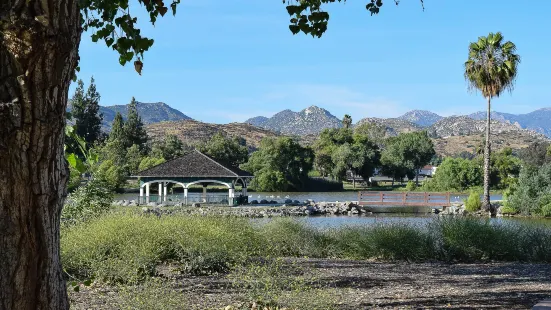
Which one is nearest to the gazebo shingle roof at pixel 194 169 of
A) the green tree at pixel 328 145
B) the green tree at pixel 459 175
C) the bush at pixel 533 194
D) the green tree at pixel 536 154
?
the bush at pixel 533 194

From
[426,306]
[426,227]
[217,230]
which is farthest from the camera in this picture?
[426,227]

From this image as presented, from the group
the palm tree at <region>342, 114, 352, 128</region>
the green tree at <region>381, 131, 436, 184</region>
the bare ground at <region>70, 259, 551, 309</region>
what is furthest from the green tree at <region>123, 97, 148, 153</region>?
the bare ground at <region>70, 259, 551, 309</region>

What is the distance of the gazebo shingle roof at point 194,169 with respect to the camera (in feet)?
114

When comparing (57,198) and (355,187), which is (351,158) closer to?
(355,187)

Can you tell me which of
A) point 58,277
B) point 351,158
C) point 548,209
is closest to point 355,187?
point 351,158

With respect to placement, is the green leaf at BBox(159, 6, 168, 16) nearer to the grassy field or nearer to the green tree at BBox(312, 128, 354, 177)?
the grassy field

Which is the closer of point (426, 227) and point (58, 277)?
point (58, 277)

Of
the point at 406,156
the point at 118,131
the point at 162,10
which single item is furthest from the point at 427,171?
the point at 162,10

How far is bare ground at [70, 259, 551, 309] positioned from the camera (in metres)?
5.55

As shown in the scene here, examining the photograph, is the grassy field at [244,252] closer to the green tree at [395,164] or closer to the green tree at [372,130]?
the green tree at [395,164]

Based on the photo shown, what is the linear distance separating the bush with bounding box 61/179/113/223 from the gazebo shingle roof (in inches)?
812

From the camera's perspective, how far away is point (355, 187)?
69.1 meters

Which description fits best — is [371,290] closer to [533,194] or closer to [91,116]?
[533,194]

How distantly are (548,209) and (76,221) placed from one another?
81.1ft
